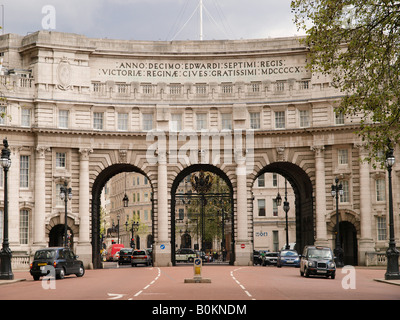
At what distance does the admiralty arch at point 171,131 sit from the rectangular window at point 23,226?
3.4 inches

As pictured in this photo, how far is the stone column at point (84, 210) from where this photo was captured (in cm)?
6512

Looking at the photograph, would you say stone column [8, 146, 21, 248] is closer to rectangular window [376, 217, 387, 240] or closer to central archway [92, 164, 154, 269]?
central archway [92, 164, 154, 269]

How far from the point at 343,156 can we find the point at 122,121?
2041cm

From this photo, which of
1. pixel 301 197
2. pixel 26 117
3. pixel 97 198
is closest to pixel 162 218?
pixel 97 198

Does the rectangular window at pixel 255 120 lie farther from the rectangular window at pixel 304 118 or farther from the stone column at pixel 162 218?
the stone column at pixel 162 218

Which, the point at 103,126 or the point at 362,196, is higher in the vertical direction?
the point at 103,126

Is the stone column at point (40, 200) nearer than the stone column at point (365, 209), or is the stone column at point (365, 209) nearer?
the stone column at point (40, 200)

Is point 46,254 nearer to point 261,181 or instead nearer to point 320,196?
point 320,196

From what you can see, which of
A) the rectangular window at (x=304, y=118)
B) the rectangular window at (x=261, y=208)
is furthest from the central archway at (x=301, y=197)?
the rectangular window at (x=261, y=208)

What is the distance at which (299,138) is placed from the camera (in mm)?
67812
